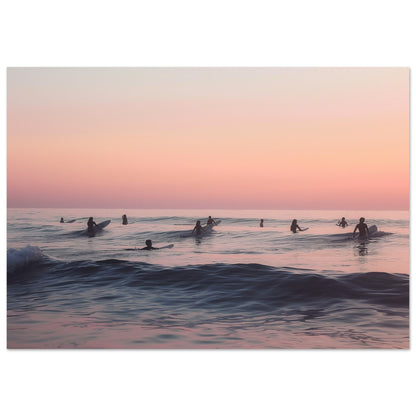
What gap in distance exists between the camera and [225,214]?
7.02 meters

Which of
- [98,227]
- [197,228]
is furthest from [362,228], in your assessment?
[98,227]

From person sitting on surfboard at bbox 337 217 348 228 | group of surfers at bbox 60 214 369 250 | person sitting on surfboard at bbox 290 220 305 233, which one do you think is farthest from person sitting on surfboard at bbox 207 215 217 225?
person sitting on surfboard at bbox 337 217 348 228

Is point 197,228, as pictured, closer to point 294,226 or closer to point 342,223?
point 294,226

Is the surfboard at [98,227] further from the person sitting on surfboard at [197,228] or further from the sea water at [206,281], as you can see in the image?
the person sitting on surfboard at [197,228]

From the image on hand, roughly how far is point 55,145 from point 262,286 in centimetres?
350

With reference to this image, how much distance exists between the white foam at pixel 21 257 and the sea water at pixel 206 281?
0.01 meters

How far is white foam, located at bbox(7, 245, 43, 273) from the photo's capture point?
19.7 feet

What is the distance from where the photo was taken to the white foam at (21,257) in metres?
6.01

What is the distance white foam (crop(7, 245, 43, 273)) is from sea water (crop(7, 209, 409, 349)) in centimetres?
1
